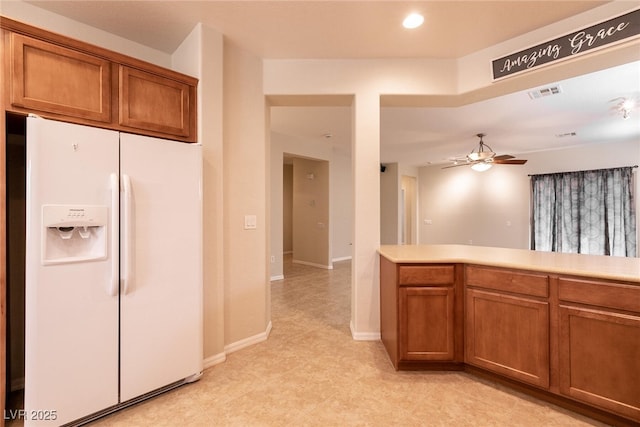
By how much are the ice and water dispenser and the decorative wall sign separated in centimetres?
336

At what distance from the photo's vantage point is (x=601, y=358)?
166 centimetres

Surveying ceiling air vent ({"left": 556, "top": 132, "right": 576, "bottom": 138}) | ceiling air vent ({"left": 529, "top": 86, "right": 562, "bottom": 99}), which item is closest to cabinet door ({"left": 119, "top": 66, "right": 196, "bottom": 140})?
ceiling air vent ({"left": 529, "top": 86, "right": 562, "bottom": 99})

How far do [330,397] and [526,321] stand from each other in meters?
1.45

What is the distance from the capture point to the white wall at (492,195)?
6055 mm

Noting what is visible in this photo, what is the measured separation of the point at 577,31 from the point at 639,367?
2.35 meters

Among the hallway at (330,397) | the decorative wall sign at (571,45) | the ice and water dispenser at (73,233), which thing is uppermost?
the decorative wall sign at (571,45)

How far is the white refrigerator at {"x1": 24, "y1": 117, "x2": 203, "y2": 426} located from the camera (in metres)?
1.52

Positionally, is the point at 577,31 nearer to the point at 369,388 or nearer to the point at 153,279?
the point at 369,388

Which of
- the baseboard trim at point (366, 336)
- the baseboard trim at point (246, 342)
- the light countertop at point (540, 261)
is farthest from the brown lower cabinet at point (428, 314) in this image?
the baseboard trim at point (246, 342)

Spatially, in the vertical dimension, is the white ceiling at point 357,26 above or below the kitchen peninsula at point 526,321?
above

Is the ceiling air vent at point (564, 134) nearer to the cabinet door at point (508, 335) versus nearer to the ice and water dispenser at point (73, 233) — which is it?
the cabinet door at point (508, 335)

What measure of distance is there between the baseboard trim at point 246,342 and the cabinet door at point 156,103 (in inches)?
73.9

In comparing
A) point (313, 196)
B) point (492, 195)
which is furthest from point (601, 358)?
point (492, 195)

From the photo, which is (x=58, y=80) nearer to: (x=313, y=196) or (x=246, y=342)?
(x=246, y=342)
